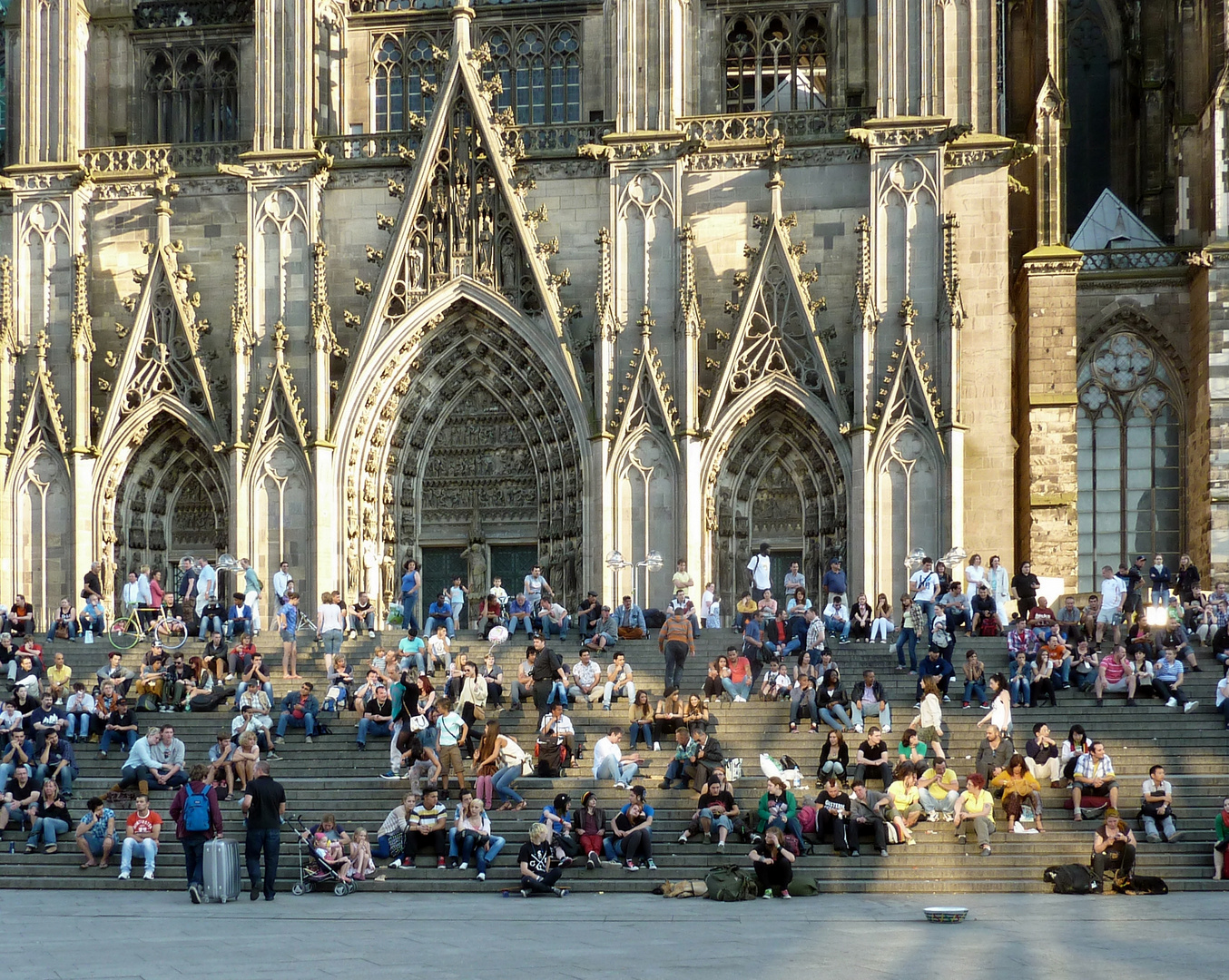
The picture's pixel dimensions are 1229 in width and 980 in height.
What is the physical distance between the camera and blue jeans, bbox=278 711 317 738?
29.7m

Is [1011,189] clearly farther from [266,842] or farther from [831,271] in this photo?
[266,842]

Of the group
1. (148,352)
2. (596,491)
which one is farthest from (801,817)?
(148,352)

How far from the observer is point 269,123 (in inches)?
1538

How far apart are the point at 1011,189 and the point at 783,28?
5.86 m

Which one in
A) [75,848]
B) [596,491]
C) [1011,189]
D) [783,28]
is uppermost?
[783,28]

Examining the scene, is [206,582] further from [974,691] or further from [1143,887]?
[1143,887]

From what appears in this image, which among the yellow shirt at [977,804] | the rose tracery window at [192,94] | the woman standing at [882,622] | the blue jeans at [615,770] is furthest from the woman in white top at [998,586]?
the rose tracery window at [192,94]

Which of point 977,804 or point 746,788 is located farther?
point 746,788

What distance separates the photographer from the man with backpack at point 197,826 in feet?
76.3

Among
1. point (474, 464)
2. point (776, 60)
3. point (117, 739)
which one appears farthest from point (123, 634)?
point (776, 60)

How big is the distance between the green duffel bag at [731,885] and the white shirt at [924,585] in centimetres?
965

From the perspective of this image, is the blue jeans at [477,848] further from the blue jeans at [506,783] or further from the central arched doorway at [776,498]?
the central arched doorway at [776,498]

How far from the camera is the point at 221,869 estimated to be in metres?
23.3

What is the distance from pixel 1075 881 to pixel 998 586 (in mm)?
10994
